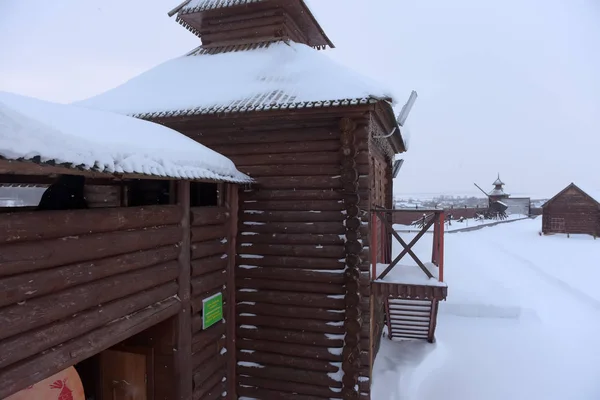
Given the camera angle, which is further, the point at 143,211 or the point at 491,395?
the point at 491,395

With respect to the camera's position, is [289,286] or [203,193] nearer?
[289,286]

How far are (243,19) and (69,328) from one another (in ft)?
24.0

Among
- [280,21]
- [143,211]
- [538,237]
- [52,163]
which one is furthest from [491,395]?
[538,237]

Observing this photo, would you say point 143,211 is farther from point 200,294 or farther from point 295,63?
point 295,63

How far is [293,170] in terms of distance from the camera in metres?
6.15

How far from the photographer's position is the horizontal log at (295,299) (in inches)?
235

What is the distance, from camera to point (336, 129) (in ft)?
19.4

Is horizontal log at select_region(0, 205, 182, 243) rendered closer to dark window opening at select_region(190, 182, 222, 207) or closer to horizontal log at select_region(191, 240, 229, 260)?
horizontal log at select_region(191, 240, 229, 260)

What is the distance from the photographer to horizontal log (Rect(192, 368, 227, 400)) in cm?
526

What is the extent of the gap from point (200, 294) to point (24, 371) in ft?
8.46

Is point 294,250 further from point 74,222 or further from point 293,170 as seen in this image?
point 74,222

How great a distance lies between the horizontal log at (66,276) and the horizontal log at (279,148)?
260 centimetres

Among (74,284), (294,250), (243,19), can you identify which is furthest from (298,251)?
(243,19)

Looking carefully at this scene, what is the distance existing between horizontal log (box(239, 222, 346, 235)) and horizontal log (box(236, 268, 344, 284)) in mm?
653
